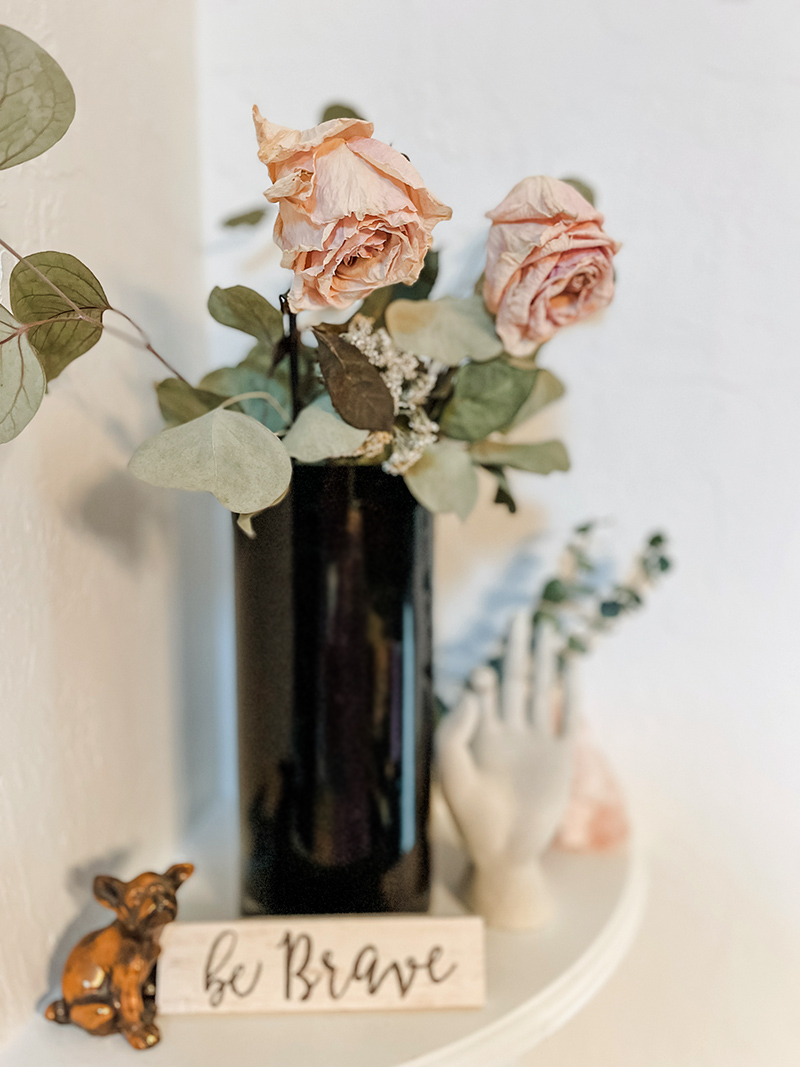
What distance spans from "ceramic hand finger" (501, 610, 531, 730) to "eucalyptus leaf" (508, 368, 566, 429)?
205mm

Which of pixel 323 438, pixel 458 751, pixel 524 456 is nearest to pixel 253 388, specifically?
pixel 323 438

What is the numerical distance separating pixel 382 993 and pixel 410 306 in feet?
1.61

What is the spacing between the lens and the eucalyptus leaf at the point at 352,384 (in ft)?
1.57

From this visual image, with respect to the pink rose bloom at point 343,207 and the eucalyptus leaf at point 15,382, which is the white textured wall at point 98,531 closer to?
the eucalyptus leaf at point 15,382

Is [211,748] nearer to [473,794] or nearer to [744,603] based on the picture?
[473,794]

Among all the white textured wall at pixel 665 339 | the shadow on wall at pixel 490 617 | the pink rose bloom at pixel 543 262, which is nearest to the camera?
the pink rose bloom at pixel 543 262

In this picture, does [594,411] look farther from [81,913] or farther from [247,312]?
[81,913]

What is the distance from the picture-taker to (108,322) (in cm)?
64

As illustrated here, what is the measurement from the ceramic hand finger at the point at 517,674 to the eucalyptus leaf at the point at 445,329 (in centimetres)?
29

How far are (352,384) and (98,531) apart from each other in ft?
0.89

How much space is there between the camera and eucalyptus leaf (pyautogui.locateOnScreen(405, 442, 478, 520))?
546 mm

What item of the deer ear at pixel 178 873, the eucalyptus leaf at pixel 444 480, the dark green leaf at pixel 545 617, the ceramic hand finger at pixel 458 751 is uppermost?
the eucalyptus leaf at pixel 444 480

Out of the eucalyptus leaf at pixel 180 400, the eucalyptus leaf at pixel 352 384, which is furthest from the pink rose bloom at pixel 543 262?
the eucalyptus leaf at pixel 180 400

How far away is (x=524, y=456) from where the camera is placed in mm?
612
